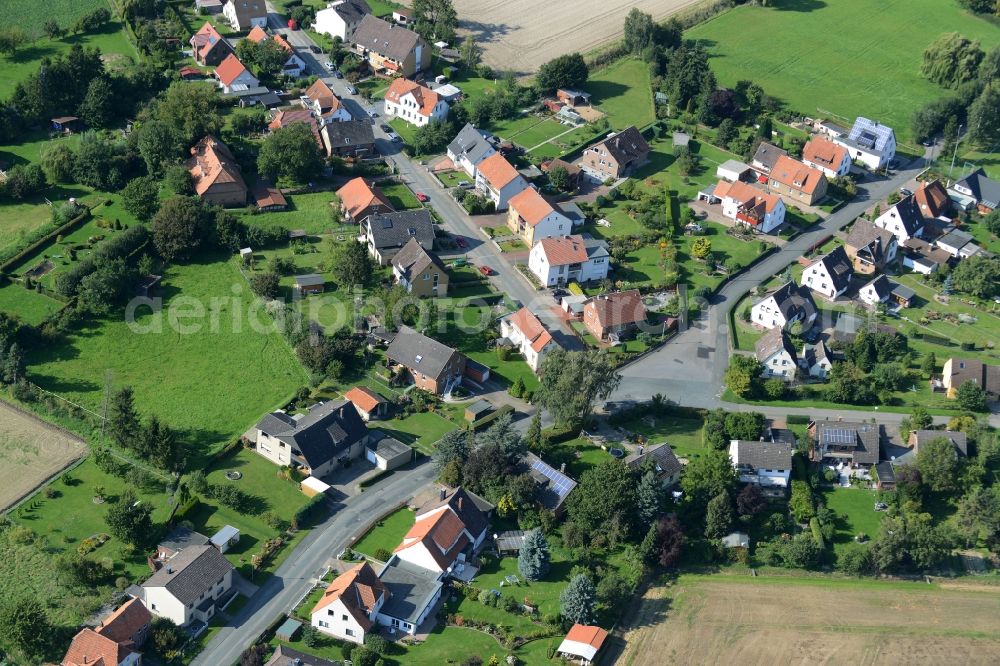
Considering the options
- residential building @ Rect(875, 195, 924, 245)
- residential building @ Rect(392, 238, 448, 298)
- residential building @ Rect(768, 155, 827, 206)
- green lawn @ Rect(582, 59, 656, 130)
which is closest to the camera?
residential building @ Rect(392, 238, 448, 298)

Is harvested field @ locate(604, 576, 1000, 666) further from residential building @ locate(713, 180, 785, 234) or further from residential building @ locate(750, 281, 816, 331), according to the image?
residential building @ locate(713, 180, 785, 234)

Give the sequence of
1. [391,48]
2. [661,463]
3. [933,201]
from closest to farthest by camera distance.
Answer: [661,463] < [933,201] < [391,48]

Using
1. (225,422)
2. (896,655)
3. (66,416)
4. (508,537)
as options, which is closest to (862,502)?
(896,655)

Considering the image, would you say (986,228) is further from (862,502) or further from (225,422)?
(225,422)

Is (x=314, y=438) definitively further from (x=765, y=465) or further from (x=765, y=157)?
(x=765, y=157)

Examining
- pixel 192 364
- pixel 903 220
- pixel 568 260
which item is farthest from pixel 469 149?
pixel 903 220

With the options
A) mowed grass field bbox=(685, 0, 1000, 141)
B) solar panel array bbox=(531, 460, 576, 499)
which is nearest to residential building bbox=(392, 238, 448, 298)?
solar panel array bbox=(531, 460, 576, 499)
